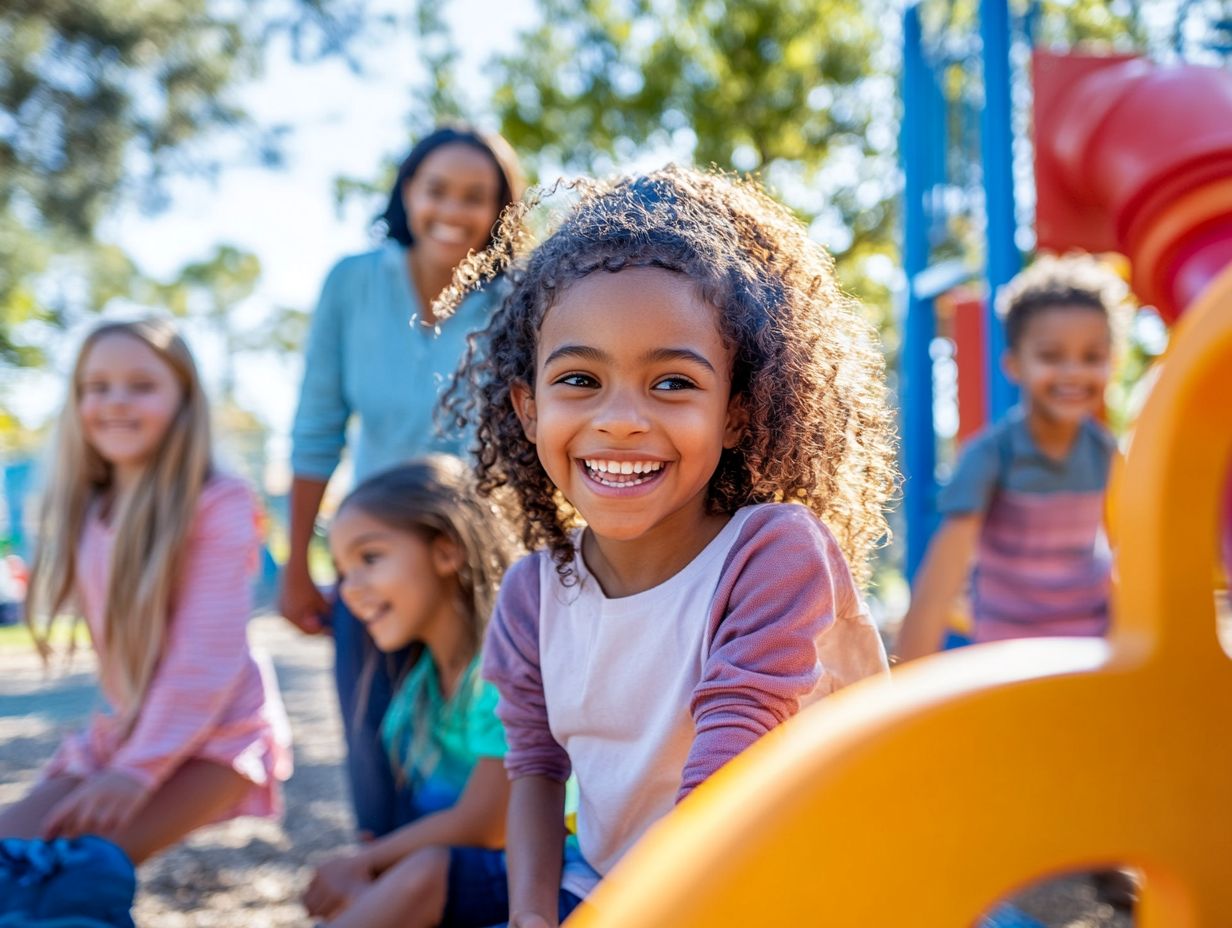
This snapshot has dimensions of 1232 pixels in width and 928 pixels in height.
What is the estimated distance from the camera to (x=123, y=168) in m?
9.40

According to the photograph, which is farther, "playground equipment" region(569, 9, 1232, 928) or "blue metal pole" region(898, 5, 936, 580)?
"blue metal pole" region(898, 5, 936, 580)

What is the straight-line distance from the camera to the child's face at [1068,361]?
2.79 meters

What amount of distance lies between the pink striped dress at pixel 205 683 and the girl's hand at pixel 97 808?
4cm

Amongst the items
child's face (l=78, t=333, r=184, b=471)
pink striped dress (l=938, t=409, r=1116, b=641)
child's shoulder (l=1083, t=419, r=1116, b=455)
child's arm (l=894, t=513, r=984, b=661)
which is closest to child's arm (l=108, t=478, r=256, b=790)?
child's face (l=78, t=333, r=184, b=471)

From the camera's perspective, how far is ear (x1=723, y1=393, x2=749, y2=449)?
127cm

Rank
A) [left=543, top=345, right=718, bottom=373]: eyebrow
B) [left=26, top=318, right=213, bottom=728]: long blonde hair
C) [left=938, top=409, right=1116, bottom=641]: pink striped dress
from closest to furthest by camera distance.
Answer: [left=543, top=345, right=718, bottom=373]: eyebrow → [left=26, top=318, right=213, bottom=728]: long blonde hair → [left=938, top=409, right=1116, bottom=641]: pink striped dress

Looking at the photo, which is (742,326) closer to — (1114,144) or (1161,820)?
(1161,820)

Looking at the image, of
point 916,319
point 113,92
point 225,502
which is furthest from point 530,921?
point 113,92

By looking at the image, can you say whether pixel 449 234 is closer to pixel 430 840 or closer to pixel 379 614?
pixel 379 614

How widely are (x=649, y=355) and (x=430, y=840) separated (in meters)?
0.89

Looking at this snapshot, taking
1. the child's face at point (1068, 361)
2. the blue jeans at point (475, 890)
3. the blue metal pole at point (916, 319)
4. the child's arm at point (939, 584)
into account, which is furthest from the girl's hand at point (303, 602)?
the blue metal pole at point (916, 319)

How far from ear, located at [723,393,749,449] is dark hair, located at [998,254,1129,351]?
1.86 m

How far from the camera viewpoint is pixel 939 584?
272cm

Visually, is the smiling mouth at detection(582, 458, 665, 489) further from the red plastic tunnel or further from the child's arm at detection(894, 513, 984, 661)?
the red plastic tunnel
